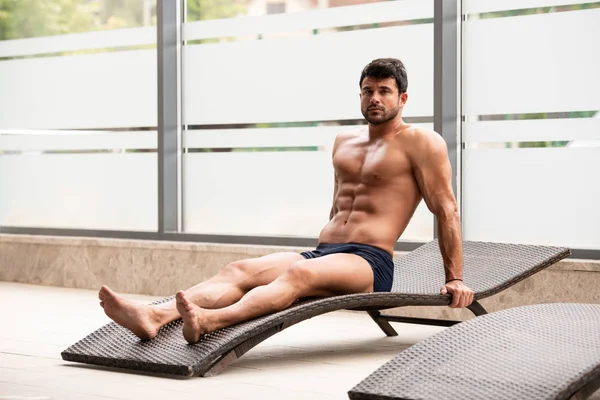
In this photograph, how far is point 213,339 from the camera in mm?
3504

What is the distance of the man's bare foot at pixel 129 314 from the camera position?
11.7ft

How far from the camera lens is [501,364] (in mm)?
2793

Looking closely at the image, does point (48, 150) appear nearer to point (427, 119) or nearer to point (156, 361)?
point (427, 119)

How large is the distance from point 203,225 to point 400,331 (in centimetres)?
221

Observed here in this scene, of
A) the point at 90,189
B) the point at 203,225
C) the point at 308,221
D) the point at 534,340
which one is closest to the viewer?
the point at 534,340

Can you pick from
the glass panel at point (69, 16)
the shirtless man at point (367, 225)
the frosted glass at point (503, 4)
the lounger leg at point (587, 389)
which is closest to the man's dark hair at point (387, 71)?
the shirtless man at point (367, 225)

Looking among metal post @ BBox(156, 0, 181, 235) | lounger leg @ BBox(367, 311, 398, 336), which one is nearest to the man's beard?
lounger leg @ BBox(367, 311, 398, 336)

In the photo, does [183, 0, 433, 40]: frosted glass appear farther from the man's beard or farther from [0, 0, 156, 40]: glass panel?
the man's beard

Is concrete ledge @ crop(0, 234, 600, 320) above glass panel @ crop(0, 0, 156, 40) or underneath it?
underneath

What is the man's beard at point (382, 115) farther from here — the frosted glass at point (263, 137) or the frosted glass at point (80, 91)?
the frosted glass at point (80, 91)

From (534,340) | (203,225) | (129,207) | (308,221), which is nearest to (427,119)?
(308,221)

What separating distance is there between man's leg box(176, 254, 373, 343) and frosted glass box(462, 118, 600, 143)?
68.7 inches

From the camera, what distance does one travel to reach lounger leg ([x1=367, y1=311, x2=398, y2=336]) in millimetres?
4519

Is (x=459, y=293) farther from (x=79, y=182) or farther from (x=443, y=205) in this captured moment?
(x=79, y=182)
